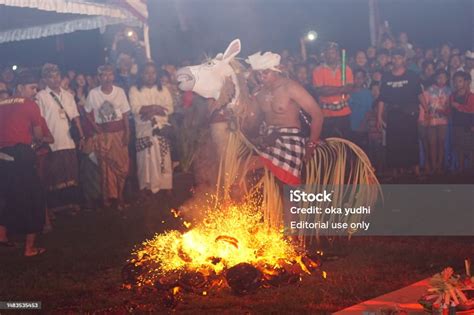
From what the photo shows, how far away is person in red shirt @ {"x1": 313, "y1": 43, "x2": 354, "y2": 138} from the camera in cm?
723

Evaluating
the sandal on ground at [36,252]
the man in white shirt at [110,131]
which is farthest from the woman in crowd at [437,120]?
the sandal on ground at [36,252]

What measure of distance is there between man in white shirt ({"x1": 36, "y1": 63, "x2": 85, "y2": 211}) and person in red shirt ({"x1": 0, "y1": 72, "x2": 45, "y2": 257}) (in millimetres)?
330

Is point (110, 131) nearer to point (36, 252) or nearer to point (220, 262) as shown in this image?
point (36, 252)

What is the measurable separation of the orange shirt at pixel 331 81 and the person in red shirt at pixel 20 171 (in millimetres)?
2759

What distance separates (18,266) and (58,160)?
55.0 inches

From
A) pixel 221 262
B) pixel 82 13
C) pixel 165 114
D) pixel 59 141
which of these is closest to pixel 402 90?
pixel 165 114

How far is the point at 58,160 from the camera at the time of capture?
7766 millimetres

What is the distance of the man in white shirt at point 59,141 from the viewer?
759cm

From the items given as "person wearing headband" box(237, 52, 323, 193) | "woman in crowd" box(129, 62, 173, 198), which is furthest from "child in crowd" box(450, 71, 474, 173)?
"woman in crowd" box(129, 62, 173, 198)

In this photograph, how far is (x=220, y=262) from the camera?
19.6ft

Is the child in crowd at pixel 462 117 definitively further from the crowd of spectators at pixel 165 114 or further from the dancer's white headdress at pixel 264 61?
the dancer's white headdress at pixel 264 61

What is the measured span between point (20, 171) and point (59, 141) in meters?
0.89

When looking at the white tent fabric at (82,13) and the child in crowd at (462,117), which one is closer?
the white tent fabric at (82,13)

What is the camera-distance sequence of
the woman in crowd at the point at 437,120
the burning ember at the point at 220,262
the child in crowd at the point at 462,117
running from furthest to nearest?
the woman in crowd at the point at 437,120
the child in crowd at the point at 462,117
the burning ember at the point at 220,262
